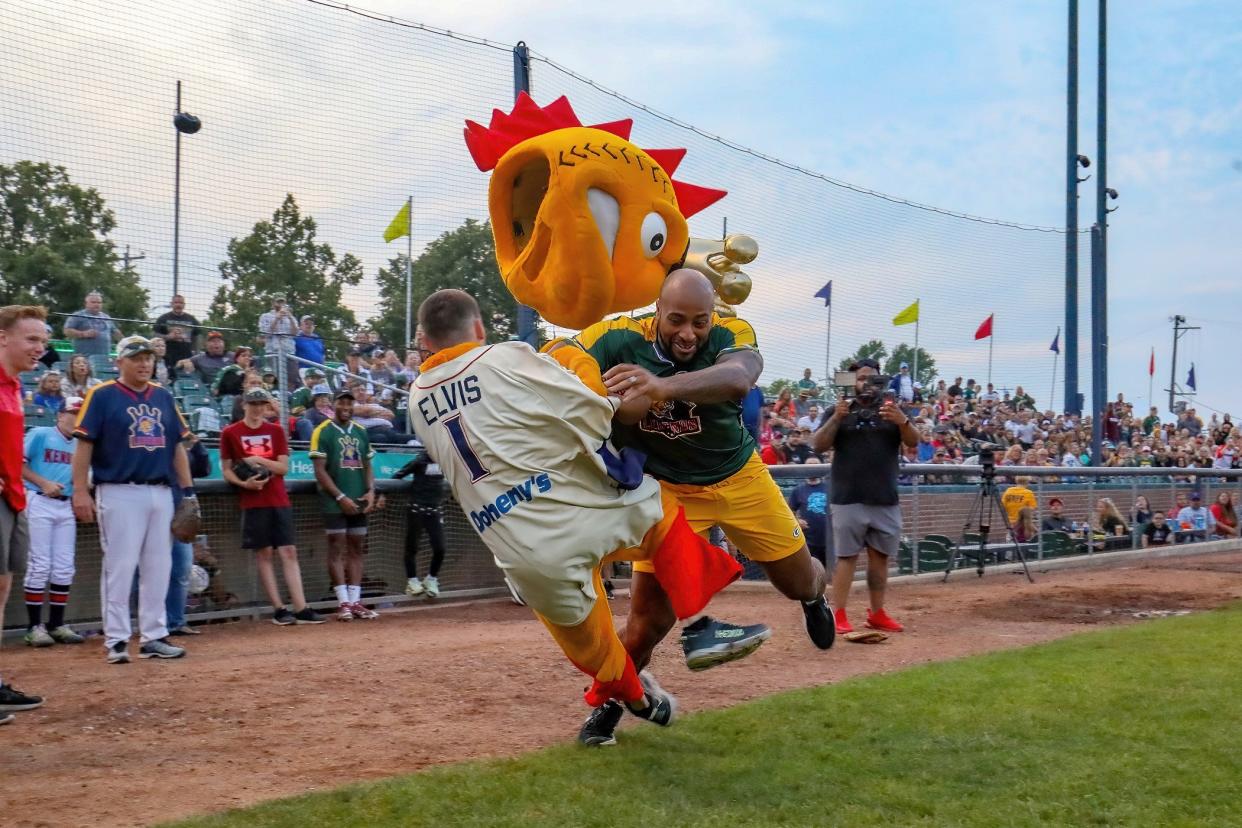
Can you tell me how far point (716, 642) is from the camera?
4.66 m

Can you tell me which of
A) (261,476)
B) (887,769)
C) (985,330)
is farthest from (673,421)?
(985,330)

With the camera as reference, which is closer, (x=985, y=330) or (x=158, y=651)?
(x=158, y=651)

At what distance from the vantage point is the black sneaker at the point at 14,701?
604 centimetres

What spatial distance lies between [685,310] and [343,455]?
6.41m

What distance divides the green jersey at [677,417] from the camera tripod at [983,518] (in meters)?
8.53

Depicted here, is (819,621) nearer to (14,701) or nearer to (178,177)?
(14,701)

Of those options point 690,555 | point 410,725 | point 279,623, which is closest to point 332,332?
point 279,623

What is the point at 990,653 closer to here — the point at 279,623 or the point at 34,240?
the point at 279,623

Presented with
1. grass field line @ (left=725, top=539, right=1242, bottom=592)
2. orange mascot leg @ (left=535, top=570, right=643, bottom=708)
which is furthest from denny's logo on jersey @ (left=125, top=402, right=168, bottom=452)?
grass field line @ (left=725, top=539, right=1242, bottom=592)

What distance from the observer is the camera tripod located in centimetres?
1305

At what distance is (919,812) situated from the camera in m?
3.90

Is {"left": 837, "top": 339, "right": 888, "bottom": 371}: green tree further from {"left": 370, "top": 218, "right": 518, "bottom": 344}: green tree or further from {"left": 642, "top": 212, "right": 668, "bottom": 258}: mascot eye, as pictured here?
{"left": 642, "top": 212, "right": 668, "bottom": 258}: mascot eye

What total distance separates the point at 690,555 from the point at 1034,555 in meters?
10.9

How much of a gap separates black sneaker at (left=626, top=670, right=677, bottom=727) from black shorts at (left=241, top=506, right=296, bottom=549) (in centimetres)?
534
